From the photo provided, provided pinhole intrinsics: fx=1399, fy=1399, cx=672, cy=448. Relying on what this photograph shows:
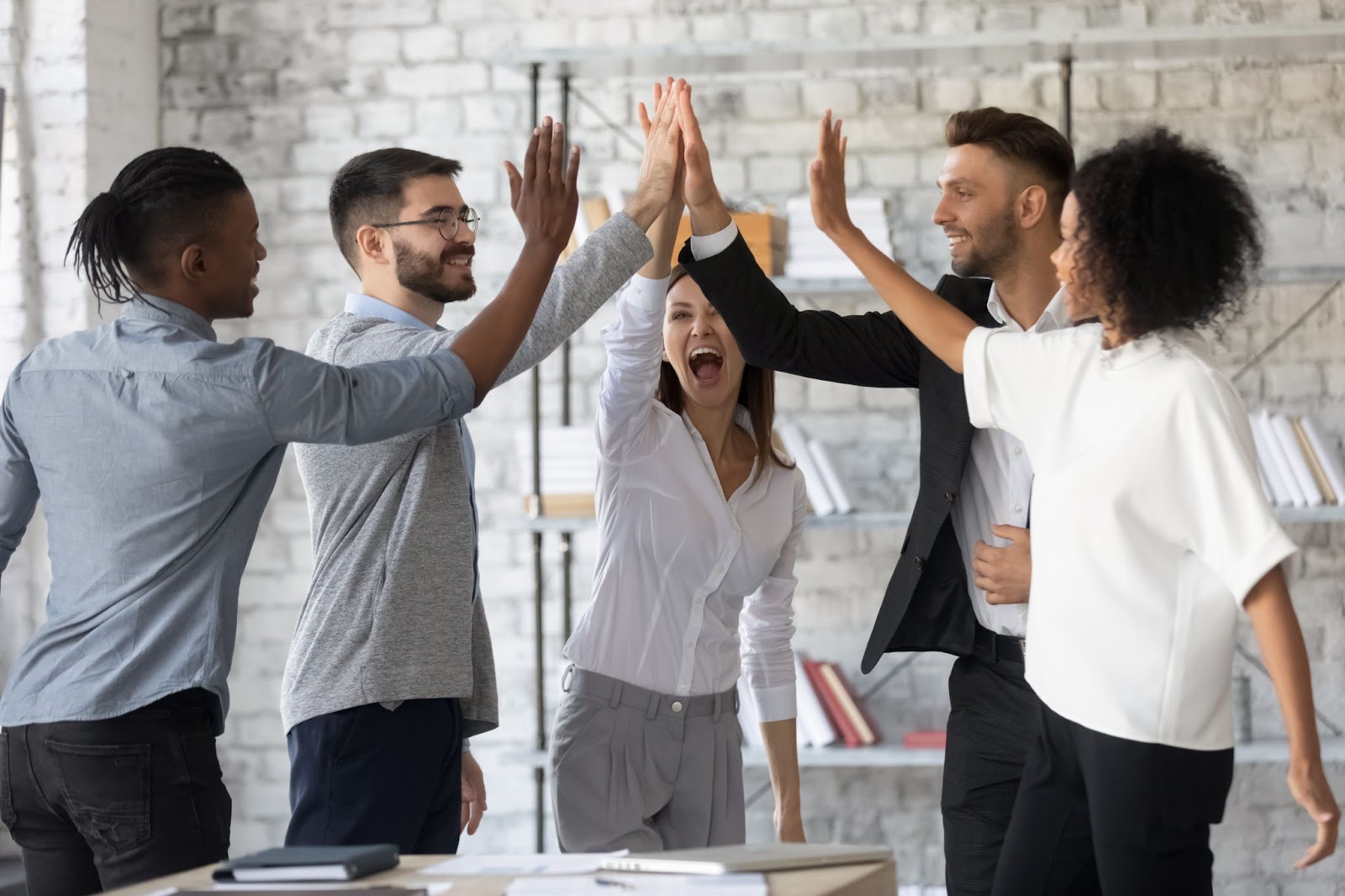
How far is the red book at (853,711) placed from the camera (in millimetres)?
3490

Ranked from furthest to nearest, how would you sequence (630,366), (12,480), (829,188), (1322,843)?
(630,366)
(829,188)
(12,480)
(1322,843)

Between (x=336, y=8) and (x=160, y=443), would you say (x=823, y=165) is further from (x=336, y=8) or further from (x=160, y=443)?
(x=336, y=8)

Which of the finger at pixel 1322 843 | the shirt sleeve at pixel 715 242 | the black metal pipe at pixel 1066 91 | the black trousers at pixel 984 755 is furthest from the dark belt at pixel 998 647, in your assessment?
the black metal pipe at pixel 1066 91

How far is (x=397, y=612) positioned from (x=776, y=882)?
787 millimetres

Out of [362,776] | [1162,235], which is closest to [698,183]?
[1162,235]

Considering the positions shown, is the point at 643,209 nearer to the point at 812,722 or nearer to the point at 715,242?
the point at 715,242

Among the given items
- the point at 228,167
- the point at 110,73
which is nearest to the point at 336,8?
Answer: the point at 110,73

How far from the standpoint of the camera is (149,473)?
1680mm

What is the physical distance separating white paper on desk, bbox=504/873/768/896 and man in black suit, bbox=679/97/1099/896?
93 cm

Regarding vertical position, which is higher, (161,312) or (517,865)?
(161,312)

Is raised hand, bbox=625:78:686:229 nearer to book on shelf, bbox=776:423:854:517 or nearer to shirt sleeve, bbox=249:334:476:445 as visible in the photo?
shirt sleeve, bbox=249:334:476:445

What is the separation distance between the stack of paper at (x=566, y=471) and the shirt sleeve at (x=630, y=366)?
108cm

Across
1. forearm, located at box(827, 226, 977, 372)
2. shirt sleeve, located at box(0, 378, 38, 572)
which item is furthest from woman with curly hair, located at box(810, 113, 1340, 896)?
shirt sleeve, located at box(0, 378, 38, 572)

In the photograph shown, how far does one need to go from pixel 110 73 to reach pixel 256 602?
5.00 ft
